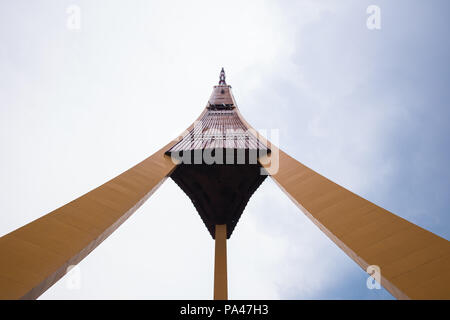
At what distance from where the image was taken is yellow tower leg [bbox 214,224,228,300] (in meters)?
8.31

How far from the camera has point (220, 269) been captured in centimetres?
913

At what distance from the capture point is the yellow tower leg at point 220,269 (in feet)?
27.3

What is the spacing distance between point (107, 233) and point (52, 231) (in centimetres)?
75

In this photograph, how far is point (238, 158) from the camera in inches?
312

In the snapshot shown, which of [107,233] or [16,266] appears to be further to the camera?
[107,233]

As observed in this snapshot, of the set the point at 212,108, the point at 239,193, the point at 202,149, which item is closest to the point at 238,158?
the point at 202,149
